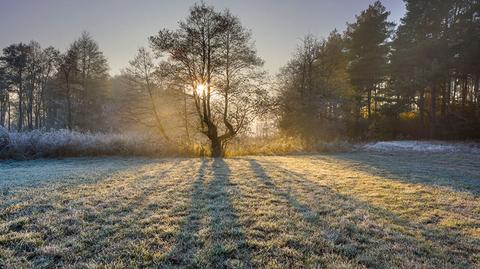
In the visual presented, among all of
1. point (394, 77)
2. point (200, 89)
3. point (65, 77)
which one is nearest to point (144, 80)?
point (200, 89)

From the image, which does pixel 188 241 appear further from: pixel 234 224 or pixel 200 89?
pixel 200 89

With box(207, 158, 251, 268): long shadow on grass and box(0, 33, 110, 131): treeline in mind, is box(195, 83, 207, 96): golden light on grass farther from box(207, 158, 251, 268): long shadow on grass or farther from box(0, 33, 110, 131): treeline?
box(0, 33, 110, 131): treeline

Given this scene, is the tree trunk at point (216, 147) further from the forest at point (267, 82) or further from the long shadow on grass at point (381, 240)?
the long shadow on grass at point (381, 240)

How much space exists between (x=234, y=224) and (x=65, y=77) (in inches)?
912

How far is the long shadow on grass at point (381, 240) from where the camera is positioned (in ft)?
7.79

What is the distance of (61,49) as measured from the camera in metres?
21.2

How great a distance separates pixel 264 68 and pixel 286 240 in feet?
36.5

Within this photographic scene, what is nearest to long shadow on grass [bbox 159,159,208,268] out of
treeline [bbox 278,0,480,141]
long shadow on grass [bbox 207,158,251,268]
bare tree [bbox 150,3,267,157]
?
long shadow on grass [bbox 207,158,251,268]

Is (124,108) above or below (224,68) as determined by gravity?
below

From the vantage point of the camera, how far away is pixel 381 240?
8.92 ft

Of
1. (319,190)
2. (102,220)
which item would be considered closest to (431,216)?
(319,190)

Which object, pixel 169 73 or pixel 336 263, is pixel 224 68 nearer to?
pixel 169 73

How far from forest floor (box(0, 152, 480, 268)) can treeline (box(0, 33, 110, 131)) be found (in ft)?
64.3

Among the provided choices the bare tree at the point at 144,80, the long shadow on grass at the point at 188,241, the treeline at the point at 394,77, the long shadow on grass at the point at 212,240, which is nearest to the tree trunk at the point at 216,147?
the bare tree at the point at 144,80
